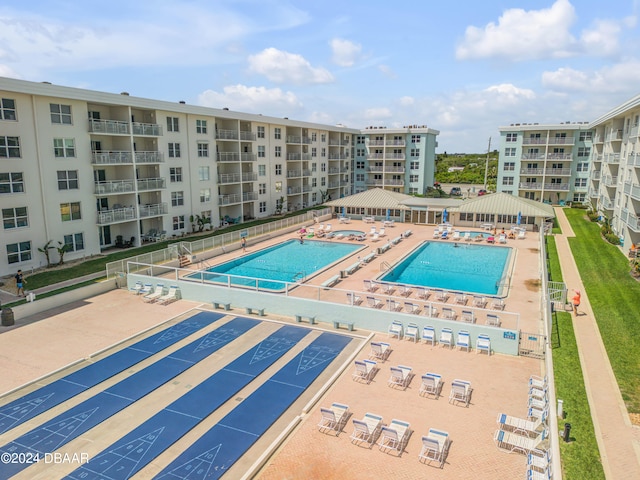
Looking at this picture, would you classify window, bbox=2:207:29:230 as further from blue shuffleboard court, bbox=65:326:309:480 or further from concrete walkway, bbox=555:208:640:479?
concrete walkway, bbox=555:208:640:479

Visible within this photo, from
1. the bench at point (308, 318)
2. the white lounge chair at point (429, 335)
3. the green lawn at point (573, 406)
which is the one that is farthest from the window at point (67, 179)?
the green lawn at point (573, 406)

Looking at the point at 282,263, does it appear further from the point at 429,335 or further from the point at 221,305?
the point at 429,335

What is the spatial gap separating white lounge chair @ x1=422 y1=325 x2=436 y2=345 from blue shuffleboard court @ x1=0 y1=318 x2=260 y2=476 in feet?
26.0

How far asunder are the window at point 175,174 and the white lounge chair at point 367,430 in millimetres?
31711

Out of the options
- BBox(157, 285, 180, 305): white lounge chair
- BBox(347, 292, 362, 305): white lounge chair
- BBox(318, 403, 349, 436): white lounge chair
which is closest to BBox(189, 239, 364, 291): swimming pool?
BBox(157, 285, 180, 305): white lounge chair

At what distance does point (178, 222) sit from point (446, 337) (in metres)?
28.8

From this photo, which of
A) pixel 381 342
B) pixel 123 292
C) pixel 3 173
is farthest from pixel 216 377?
pixel 3 173

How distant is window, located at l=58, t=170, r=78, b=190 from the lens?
3027 centimetres

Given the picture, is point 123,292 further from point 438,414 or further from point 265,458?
point 438,414

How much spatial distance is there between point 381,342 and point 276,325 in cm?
522

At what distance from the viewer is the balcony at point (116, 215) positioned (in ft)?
107

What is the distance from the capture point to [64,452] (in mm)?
11828

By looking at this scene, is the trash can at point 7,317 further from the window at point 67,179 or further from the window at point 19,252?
the window at point 67,179

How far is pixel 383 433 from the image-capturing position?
11.5 metres
